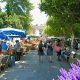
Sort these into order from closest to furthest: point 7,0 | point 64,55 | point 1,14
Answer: point 64,55 < point 1,14 < point 7,0

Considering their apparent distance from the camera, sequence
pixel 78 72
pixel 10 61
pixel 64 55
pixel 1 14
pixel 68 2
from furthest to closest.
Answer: pixel 1 14 < pixel 64 55 < pixel 68 2 < pixel 10 61 < pixel 78 72

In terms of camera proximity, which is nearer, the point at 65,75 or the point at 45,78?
the point at 65,75

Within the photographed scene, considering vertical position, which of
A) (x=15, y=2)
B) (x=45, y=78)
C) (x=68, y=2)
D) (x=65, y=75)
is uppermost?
(x=15, y=2)

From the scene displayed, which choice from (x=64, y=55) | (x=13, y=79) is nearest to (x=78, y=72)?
(x=13, y=79)

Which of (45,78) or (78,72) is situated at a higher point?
(78,72)

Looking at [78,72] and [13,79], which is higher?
[78,72]

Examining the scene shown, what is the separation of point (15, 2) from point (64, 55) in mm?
48351

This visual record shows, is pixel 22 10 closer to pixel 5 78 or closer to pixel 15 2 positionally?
pixel 15 2

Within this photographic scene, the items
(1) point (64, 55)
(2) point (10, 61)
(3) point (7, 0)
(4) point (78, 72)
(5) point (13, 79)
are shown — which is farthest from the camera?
(3) point (7, 0)

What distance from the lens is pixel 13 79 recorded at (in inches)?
584

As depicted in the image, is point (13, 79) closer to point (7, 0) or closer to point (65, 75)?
point (65, 75)

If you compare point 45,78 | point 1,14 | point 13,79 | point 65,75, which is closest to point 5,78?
point 13,79

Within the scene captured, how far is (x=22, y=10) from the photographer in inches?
2975

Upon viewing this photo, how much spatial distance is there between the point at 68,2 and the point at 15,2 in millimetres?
49649
